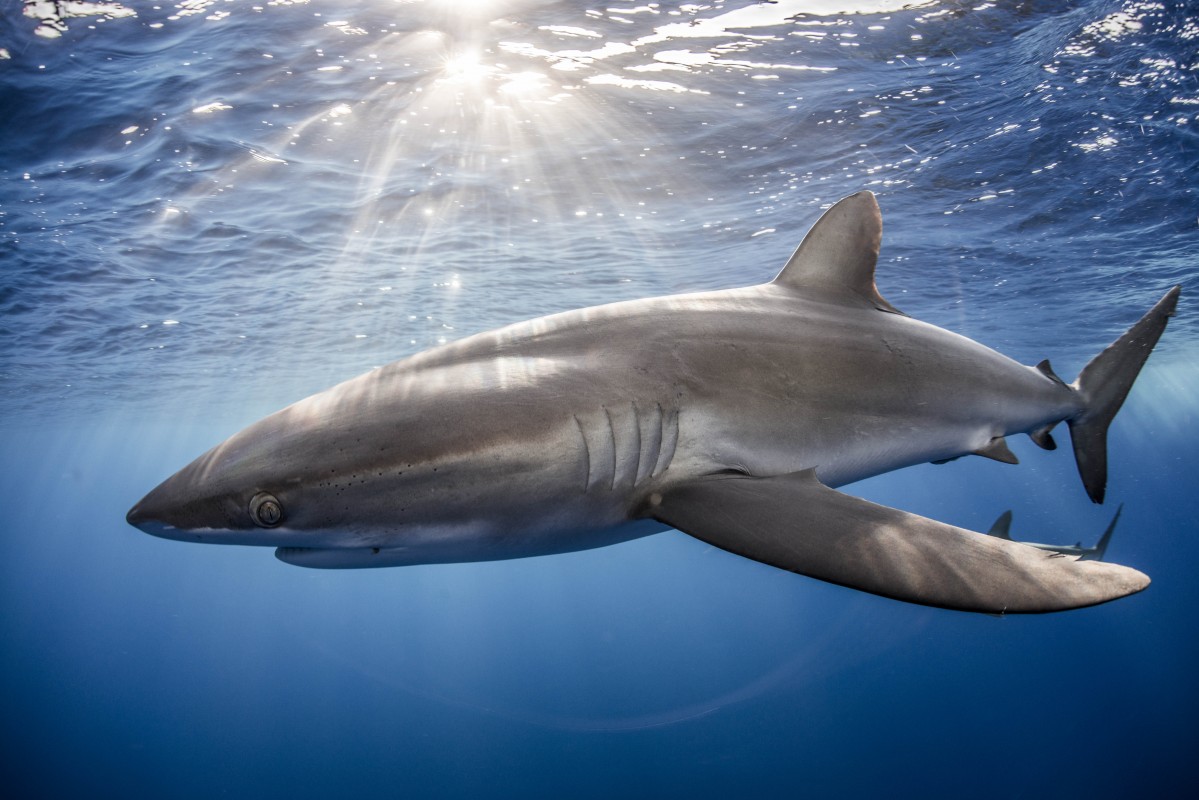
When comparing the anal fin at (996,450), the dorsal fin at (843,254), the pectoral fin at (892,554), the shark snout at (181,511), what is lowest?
the anal fin at (996,450)

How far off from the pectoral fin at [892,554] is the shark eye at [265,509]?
1.30 metres

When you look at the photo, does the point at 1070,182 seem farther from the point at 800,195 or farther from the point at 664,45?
the point at 664,45

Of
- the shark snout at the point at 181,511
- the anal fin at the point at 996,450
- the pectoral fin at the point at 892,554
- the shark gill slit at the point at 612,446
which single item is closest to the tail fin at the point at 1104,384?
the anal fin at the point at 996,450

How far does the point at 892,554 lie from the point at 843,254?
236cm

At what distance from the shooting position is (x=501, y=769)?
38188 millimetres

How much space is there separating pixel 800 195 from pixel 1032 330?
16.1 metres

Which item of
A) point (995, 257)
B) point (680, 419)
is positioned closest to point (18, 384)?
point (680, 419)

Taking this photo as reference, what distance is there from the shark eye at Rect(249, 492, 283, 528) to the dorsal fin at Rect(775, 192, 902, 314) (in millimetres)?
2772

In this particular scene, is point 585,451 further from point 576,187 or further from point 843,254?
point 576,187

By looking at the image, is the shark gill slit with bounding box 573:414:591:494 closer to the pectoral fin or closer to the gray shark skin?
the gray shark skin

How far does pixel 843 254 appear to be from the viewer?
3584 mm

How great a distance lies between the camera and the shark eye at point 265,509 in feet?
6.45

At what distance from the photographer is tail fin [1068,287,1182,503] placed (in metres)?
4.41

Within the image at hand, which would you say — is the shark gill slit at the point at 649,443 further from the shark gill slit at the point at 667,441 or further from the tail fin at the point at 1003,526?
the tail fin at the point at 1003,526
